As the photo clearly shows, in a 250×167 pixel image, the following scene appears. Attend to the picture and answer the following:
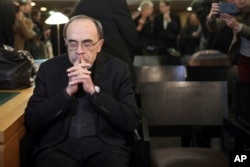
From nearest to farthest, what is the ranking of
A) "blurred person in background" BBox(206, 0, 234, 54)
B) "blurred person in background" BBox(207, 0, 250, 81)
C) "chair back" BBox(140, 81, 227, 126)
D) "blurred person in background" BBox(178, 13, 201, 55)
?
1. "chair back" BBox(140, 81, 227, 126)
2. "blurred person in background" BBox(207, 0, 250, 81)
3. "blurred person in background" BBox(206, 0, 234, 54)
4. "blurred person in background" BBox(178, 13, 201, 55)

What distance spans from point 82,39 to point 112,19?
85 cm

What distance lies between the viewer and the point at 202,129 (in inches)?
97.1

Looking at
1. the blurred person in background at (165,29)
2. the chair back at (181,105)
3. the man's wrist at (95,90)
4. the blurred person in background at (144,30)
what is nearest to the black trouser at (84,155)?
the man's wrist at (95,90)

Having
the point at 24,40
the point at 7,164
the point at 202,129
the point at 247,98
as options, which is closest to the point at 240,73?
the point at 202,129

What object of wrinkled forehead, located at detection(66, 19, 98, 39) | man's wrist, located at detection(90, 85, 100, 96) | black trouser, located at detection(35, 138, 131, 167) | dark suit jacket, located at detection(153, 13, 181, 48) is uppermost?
wrinkled forehead, located at detection(66, 19, 98, 39)

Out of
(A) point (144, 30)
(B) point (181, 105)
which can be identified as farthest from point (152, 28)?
(B) point (181, 105)

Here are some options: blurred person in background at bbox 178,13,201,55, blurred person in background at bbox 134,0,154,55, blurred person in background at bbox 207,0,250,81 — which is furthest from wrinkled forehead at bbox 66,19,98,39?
blurred person in background at bbox 178,13,201,55

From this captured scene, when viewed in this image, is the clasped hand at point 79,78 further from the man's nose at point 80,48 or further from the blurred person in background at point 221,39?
the blurred person in background at point 221,39

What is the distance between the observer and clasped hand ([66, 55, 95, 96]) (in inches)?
66.3

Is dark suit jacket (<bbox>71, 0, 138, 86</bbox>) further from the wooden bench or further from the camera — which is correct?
the wooden bench

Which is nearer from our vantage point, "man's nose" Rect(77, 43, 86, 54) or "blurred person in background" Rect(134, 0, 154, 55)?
"man's nose" Rect(77, 43, 86, 54)

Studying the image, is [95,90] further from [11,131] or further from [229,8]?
[229,8]

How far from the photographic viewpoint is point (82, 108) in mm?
1840

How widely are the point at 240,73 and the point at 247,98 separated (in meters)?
0.79
